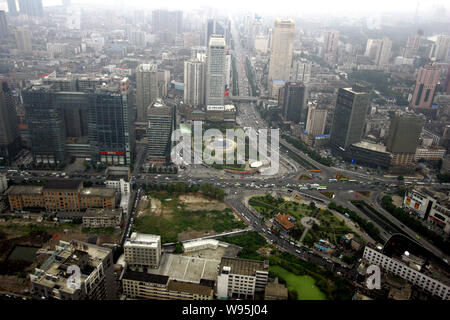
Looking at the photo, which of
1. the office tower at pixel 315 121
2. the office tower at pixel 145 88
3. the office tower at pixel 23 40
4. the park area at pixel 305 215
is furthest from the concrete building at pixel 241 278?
the office tower at pixel 23 40

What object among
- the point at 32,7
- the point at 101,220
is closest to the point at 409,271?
the point at 101,220

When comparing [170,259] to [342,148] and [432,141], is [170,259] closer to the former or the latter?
[342,148]

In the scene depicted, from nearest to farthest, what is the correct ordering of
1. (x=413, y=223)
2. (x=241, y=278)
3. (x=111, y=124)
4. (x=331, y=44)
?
(x=241, y=278) < (x=413, y=223) < (x=111, y=124) < (x=331, y=44)

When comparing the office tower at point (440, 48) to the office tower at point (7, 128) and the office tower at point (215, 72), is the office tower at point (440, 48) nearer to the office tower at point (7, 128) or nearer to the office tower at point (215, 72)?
the office tower at point (215, 72)

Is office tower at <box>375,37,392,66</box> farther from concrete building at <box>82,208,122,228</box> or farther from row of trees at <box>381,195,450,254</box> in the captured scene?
concrete building at <box>82,208,122,228</box>

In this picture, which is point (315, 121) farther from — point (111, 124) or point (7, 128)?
point (7, 128)
